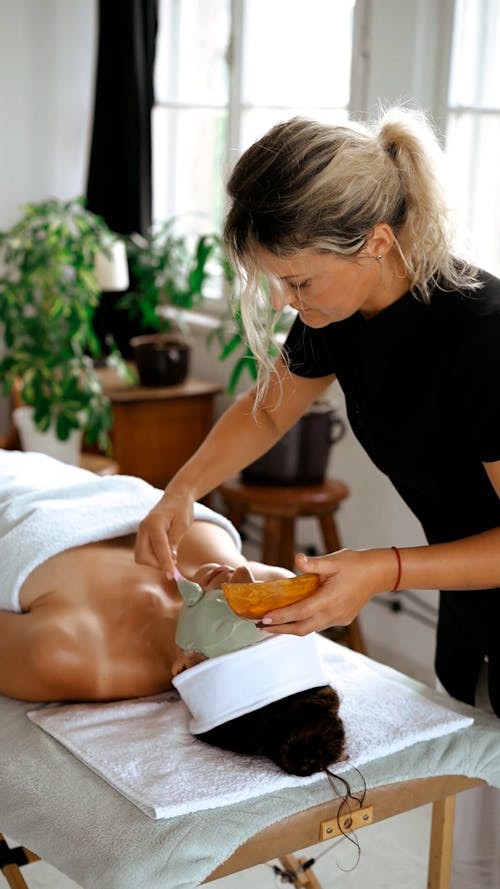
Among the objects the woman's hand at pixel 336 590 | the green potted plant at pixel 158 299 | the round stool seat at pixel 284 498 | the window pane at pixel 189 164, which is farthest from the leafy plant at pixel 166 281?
the woman's hand at pixel 336 590

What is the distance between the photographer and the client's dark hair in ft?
5.38

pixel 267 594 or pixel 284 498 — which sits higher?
pixel 267 594

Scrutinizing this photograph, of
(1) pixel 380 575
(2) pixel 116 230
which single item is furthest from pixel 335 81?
(1) pixel 380 575

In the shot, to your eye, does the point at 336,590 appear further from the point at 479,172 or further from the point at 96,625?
the point at 479,172

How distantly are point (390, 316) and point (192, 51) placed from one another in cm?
303

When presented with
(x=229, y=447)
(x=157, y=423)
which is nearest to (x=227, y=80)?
(x=157, y=423)

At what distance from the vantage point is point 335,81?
3.60 metres

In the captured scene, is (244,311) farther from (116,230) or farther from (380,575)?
(116,230)

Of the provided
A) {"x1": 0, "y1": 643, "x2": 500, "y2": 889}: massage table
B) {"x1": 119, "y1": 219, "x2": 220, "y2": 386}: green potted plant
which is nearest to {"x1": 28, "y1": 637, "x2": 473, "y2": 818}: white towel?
{"x1": 0, "y1": 643, "x2": 500, "y2": 889}: massage table

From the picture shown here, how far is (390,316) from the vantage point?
5.27 ft

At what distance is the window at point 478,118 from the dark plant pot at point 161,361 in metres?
1.25

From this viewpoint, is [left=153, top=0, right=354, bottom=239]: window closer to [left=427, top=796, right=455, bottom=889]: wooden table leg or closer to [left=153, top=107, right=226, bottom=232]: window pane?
[left=153, top=107, right=226, bottom=232]: window pane

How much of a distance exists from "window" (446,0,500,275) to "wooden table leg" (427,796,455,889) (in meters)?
1.56

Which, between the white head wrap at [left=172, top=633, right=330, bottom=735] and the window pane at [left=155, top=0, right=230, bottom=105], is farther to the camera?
the window pane at [left=155, top=0, right=230, bottom=105]
